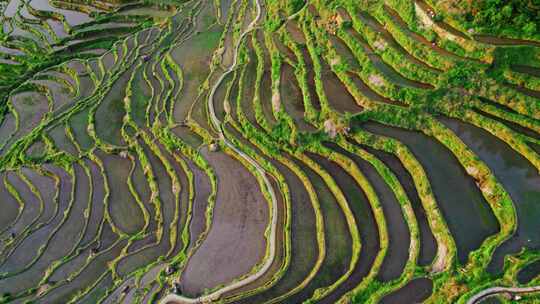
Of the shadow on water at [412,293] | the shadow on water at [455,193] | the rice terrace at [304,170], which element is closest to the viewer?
the shadow on water at [412,293]

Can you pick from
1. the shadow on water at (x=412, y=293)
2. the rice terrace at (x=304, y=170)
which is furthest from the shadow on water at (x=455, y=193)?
the shadow on water at (x=412, y=293)

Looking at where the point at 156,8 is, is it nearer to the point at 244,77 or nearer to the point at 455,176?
the point at 244,77

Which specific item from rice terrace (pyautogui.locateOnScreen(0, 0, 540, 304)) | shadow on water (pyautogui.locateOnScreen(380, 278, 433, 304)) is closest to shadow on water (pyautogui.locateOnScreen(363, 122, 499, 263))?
rice terrace (pyautogui.locateOnScreen(0, 0, 540, 304))

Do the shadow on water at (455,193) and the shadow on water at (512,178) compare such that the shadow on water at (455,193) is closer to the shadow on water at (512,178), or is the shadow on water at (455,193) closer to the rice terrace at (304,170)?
the rice terrace at (304,170)

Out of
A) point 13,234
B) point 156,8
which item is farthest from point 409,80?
point 156,8

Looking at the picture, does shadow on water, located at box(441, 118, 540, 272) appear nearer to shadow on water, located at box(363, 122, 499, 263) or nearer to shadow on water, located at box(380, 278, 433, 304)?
shadow on water, located at box(363, 122, 499, 263)

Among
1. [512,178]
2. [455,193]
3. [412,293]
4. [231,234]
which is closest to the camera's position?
[412,293]

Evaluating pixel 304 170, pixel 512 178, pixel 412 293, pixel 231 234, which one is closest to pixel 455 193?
pixel 512 178

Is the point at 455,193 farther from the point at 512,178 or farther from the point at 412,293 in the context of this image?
the point at 412,293
